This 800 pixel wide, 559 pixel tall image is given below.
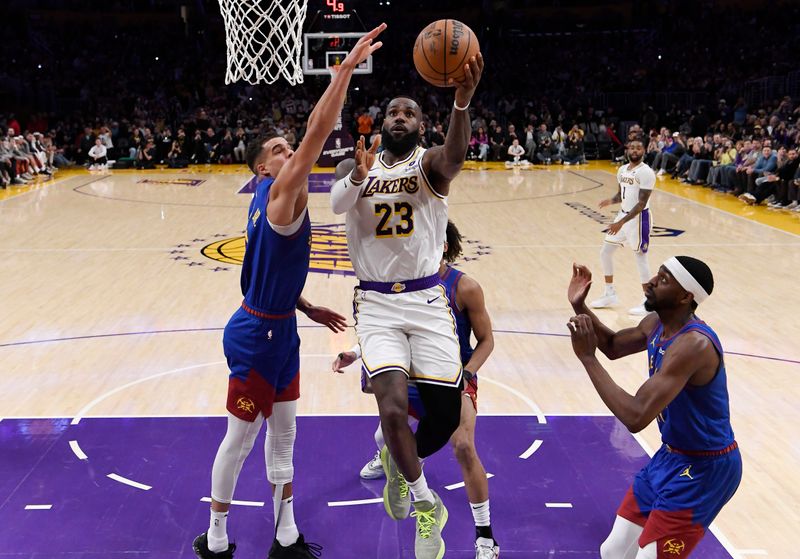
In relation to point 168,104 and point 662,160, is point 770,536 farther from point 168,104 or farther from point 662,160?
point 168,104

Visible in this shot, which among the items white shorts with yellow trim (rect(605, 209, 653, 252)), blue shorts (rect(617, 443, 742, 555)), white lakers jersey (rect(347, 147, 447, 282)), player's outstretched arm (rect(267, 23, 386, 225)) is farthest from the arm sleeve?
white shorts with yellow trim (rect(605, 209, 653, 252))

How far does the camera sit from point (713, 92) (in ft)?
92.7

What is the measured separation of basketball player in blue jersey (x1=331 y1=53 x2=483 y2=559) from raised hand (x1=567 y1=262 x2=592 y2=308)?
782 mm

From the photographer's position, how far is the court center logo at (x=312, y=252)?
36.8 feet

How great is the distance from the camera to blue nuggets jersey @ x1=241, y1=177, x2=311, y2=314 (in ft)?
13.2

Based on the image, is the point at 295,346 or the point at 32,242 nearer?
Result: the point at 295,346

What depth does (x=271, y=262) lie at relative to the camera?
4.05 meters

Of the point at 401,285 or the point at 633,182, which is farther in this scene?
the point at 633,182

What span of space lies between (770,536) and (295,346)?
8.74 ft

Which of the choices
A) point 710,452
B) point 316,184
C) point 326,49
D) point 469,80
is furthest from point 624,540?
point 326,49

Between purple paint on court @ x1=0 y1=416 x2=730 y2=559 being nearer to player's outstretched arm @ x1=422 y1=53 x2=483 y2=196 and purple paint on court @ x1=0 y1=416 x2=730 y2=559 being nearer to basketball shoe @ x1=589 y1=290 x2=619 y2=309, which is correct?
player's outstretched arm @ x1=422 y1=53 x2=483 y2=196

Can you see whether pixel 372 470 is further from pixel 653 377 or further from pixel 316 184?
pixel 316 184

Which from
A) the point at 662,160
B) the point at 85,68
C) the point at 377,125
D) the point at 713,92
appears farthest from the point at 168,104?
the point at 713,92

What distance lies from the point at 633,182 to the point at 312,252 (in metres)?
4.72
